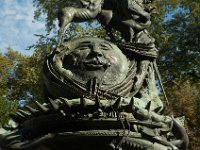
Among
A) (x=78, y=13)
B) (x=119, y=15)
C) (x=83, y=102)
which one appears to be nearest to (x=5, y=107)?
(x=119, y=15)

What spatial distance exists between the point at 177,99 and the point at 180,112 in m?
1.37

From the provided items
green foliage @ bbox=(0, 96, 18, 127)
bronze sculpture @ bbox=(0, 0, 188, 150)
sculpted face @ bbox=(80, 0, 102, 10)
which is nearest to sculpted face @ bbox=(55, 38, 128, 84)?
bronze sculpture @ bbox=(0, 0, 188, 150)

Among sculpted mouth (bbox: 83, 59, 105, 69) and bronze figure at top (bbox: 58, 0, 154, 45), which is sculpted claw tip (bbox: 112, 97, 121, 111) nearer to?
sculpted mouth (bbox: 83, 59, 105, 69)

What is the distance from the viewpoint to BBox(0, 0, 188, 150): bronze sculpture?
6484 mm

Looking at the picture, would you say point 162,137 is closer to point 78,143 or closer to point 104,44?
point 78,143

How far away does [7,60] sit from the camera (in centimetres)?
3591

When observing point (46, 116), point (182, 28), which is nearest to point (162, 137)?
point (46, 116)

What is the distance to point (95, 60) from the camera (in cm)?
740

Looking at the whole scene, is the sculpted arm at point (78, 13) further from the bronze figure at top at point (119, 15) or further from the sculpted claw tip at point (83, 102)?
the sculpted claw tip at point (83, 102)

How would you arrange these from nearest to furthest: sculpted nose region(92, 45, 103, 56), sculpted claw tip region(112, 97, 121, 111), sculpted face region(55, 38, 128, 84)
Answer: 1. sculpted claw tip region(112, 97, 121, 111)
2. sculpted face region(55, 38, 128, 84)
3. sculpted nose region(92, 45, 103, 56)

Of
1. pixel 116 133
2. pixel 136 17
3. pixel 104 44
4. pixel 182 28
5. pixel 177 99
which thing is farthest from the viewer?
pixel 177 99

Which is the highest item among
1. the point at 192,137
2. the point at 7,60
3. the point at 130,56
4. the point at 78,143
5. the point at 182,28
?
the point at 130,56

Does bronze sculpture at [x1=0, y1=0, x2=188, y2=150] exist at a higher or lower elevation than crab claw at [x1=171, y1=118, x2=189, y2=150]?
higher

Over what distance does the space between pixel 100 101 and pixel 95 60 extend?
2.92 feet
